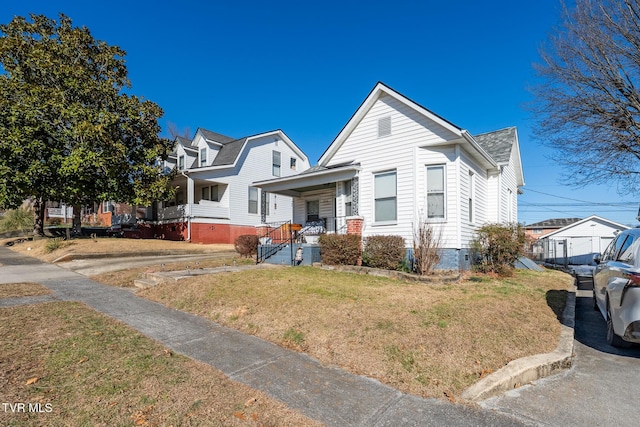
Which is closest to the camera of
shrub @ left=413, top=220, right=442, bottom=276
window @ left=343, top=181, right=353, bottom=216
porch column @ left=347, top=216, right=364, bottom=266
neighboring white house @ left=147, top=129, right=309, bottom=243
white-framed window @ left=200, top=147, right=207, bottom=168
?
shrub @ left=413, top=220, right=442, bottom=276

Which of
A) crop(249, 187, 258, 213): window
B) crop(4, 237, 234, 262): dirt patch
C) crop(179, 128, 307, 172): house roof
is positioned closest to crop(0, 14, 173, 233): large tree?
crop(4, 237, 234, 262): dirt patch

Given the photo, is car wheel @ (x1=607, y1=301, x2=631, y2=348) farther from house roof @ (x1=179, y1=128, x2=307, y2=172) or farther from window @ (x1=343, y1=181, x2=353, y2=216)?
house roof @ (x1=179, y1=128, x2=307, y2=172)

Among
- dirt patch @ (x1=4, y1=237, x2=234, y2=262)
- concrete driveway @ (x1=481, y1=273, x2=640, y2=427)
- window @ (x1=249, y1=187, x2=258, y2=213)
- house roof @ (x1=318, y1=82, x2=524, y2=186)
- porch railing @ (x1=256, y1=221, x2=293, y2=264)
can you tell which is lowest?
concrete driveway @ (x1=481, y1=273, x2=640, y2=427)

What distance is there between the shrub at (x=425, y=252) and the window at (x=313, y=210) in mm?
6366

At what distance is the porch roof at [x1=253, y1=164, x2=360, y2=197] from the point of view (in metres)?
12.7

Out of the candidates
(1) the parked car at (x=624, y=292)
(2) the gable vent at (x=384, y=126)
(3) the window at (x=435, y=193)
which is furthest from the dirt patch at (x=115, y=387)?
(2) the gable vent at (x=384, y=126)

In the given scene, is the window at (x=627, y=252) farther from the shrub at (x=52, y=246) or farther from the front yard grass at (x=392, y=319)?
the shrub at (x=52, y=246)

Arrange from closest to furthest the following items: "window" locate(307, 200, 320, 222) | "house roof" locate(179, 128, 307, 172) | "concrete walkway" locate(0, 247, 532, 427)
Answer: "concrete walkway" locate(0, 247, 532, 427) → "window" locate(307, 200, 320, 222) → "house roof" locate(179, 128, 307, 172)

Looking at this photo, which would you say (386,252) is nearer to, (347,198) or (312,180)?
(347,198)

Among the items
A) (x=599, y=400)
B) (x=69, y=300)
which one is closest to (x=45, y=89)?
(x=69, y=300)

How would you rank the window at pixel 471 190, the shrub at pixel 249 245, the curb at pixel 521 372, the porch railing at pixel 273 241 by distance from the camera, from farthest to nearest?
1. the shrub at pixel 249 245
2. the porch railing at pixel 273 241
3. the window at pixel 471 190
4. the curb at pixel 521 372

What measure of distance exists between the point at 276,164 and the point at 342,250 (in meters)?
16.8

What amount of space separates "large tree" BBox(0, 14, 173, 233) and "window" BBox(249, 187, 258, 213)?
631 cm

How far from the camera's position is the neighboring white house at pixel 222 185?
2188 centimetres
